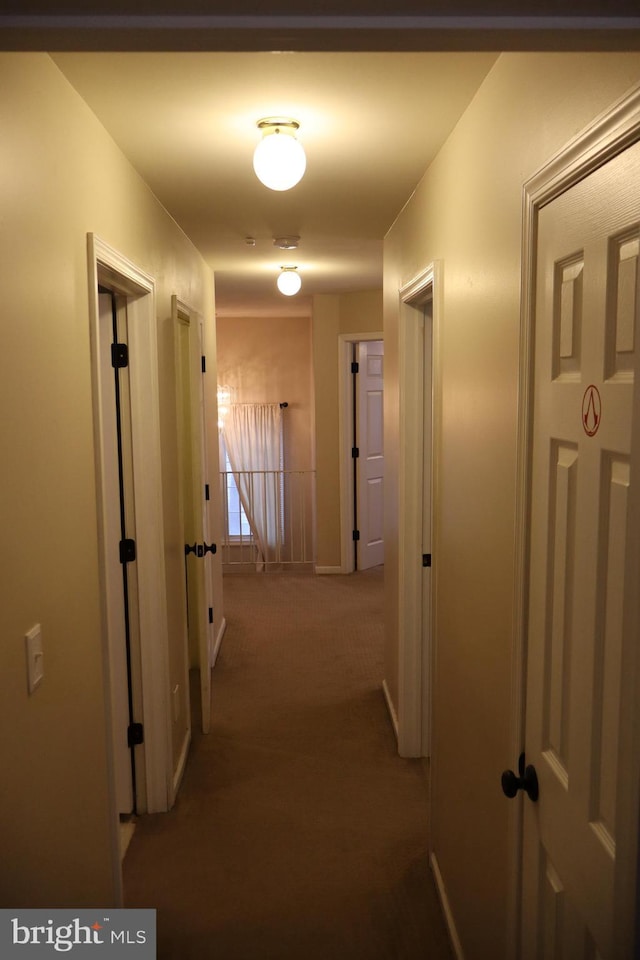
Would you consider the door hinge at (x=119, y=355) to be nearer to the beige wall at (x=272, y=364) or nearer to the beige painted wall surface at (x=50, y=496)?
the beige painted wall surface at (x=50, y=496)

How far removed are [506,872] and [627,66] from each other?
5.44ft

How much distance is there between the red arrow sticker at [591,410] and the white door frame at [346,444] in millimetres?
6007

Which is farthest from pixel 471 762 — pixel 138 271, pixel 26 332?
pixel 138 271

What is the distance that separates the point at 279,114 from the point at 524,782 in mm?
1886

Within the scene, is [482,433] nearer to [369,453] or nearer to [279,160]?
[279,160]

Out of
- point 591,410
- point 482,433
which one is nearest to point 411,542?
point 482,433

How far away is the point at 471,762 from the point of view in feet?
7.30

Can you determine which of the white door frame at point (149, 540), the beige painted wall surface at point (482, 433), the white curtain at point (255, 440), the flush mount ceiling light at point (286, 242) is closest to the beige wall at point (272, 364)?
the white curtain at point (255, 440)

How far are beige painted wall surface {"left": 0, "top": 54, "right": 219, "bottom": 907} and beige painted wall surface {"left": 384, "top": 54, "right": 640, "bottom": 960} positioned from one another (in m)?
1.03

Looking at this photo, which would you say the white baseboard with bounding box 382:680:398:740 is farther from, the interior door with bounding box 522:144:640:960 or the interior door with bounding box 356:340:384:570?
the interior door with bounding box 356:340:384:570

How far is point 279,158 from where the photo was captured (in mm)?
2250

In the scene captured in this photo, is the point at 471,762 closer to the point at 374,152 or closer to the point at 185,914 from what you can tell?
the point at 185,914

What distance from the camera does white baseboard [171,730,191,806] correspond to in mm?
3455

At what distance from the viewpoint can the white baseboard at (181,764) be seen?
3.46 meters
